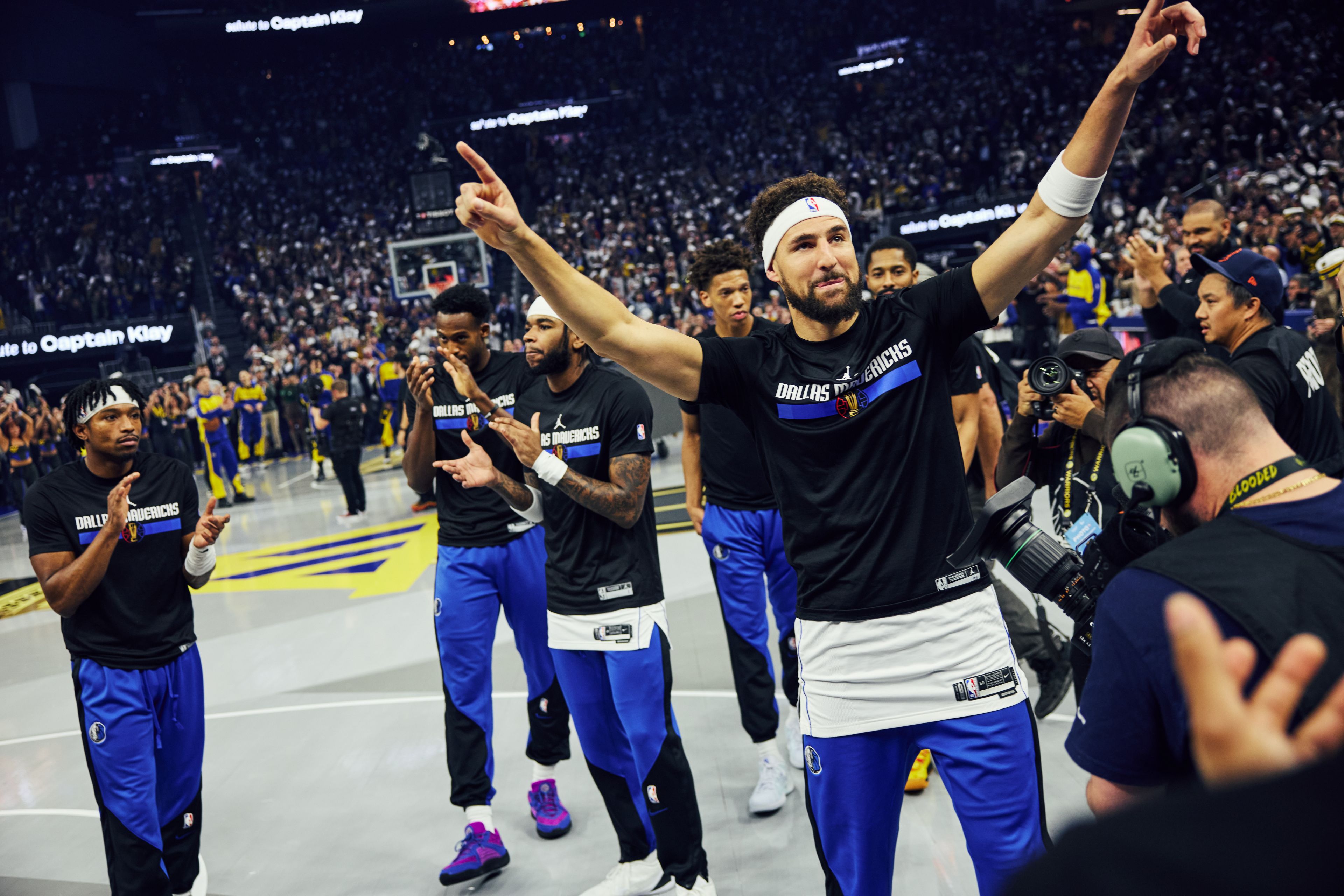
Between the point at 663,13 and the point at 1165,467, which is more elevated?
the point at 663,13

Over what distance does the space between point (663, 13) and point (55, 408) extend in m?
24.3

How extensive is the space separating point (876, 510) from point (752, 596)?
7.22 feet

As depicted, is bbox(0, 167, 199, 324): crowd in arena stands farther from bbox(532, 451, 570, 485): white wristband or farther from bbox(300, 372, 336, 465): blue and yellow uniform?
bbox(532, 451, 570, 485): white wristband

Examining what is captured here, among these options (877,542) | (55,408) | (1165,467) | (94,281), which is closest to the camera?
(1165,467)

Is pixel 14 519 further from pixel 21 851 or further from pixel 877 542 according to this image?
pixel 877 542

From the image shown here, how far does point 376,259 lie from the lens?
28016 mm

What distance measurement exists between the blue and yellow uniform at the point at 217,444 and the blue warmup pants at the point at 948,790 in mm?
13925

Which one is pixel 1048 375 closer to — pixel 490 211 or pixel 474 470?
pixel 490 211

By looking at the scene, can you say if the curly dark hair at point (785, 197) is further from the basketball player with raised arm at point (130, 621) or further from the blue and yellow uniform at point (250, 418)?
the blue and yellow uniform at point (250, 418)

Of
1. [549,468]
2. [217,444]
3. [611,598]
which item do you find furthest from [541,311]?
[217,444]

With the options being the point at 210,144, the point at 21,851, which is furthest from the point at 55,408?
the point at 21,851

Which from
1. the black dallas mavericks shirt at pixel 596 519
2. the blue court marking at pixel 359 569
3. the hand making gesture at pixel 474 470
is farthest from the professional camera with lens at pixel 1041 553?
the blue court marking at pixel 359 569

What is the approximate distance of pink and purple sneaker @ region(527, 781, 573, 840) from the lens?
4129 millimetres

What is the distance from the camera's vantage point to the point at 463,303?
4.31 m
